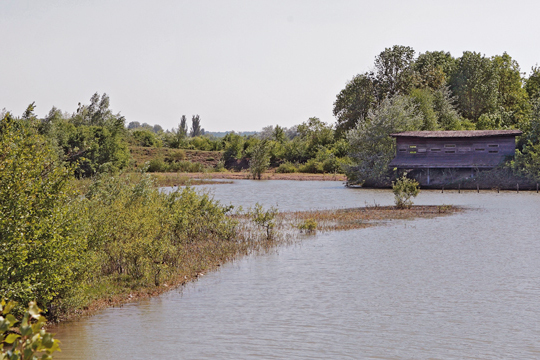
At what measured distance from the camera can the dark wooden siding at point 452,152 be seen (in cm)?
5284

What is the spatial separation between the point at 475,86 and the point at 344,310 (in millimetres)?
84922

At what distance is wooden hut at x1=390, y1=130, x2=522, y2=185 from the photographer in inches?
2078

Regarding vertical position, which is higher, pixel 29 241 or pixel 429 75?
pixel 429 75

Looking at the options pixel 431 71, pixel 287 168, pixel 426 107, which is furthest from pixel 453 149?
pixel 431 71

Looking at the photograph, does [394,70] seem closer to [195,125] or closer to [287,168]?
[287,168]

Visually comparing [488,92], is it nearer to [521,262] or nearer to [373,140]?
[373,140]

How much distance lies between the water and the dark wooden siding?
33.1 m

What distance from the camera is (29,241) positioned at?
9.95 metres

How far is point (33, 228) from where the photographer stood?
33.1ft

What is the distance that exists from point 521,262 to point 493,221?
37.2 ft

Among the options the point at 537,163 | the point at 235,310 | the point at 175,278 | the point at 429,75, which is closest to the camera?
the point at 235,310

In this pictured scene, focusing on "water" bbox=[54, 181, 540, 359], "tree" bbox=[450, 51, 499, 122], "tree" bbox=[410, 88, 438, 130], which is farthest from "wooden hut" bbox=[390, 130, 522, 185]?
"tree" bbox=[450, 51, 499, 122]

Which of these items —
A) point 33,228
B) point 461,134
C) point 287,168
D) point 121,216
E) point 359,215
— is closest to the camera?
point 33,228

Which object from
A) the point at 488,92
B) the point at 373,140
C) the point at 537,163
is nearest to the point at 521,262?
the point at 537,163
